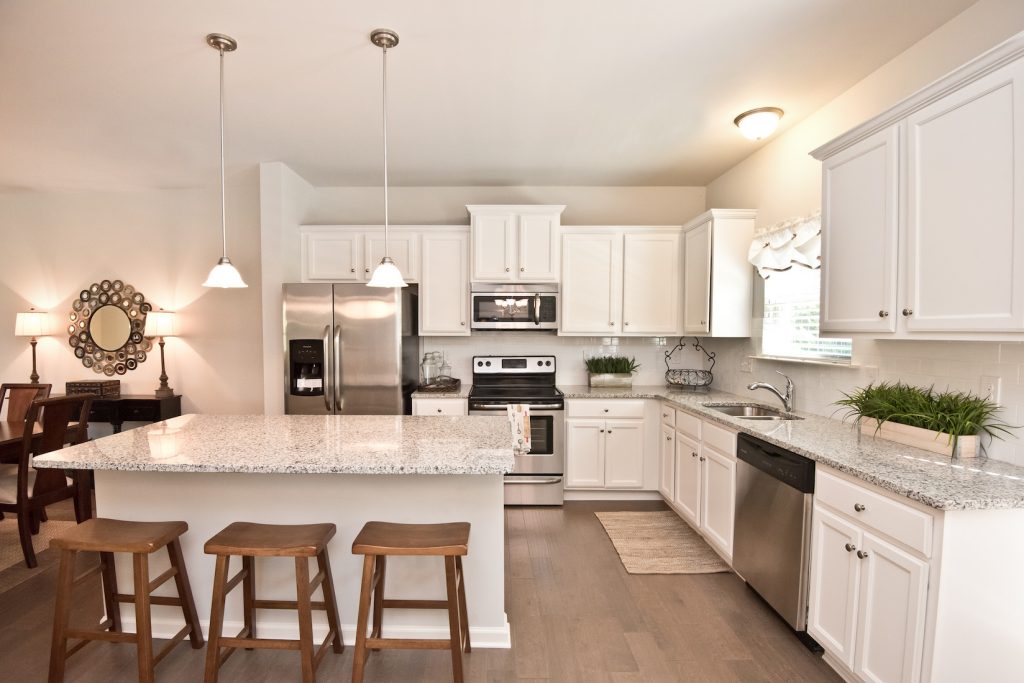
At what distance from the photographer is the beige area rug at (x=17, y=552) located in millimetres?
2727

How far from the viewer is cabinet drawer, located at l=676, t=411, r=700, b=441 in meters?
3.16

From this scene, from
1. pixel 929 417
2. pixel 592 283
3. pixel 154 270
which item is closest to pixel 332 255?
pixel 154 270

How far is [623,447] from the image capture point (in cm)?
383

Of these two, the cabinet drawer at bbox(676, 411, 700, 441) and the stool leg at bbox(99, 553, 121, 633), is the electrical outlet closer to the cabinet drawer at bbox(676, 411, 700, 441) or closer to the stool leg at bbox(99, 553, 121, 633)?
the cabinet drawer at bbox(676, 411, 700, 441)

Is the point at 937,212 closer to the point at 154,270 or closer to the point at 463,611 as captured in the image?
the point at 463,611

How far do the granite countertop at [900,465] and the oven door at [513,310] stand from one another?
1705 millimetres

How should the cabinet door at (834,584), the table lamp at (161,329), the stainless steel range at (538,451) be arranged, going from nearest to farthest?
1. the cabinet door at (834,584)
2. the stainless steel range at (538,451)
3. the table lamp at (161,329)

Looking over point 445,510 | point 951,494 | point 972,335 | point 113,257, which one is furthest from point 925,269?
point 113,257

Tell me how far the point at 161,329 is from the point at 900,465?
17.3 feet

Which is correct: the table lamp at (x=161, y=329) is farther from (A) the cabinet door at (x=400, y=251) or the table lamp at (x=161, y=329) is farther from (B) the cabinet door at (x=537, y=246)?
(B) the cabinet door at (x=537, y=246)

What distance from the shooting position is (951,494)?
4.75 feet

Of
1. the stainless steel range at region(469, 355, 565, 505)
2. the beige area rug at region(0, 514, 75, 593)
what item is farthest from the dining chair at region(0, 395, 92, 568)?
the stainless steel range at region(469, 355, 565, 505)

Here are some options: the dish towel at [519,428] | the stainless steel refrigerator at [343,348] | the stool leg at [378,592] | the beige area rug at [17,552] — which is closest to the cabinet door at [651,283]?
the stainless steel refrigerator at [343,348]

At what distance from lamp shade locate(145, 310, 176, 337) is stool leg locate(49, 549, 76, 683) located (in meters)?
3.05
